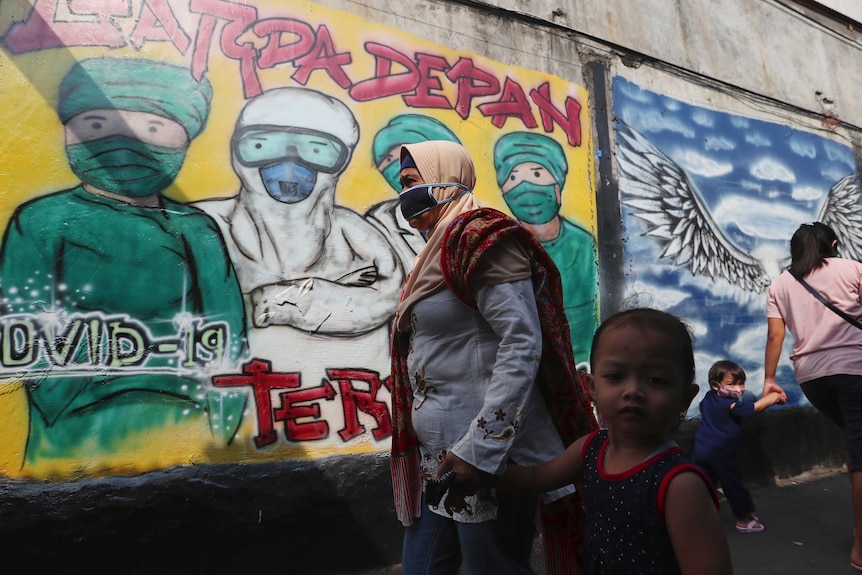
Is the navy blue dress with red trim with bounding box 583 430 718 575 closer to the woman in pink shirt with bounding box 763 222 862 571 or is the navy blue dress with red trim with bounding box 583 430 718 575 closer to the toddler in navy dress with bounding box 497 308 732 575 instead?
the toddler in navy dress with bounding box 497 308 732 575

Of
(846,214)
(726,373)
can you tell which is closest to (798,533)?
(726,373)

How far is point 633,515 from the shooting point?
4.31ft

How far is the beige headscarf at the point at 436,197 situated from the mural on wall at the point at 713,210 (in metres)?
2.98

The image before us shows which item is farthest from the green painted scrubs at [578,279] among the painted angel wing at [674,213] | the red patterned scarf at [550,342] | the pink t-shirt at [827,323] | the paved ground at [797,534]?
the red patterned scarf at [550,342]

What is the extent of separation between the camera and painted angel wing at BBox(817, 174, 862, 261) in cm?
619

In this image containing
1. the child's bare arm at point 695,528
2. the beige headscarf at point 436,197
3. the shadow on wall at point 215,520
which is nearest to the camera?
the child's bare arm at point 695,528

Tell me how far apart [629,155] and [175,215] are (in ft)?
10.8

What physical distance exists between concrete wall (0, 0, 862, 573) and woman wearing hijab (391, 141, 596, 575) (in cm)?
150

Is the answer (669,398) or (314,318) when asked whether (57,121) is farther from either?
(669,398)

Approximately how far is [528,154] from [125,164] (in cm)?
248

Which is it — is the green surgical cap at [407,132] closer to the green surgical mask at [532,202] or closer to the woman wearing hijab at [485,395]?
the green surgical mask at [532,202]

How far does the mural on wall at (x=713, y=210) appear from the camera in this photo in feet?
16.0

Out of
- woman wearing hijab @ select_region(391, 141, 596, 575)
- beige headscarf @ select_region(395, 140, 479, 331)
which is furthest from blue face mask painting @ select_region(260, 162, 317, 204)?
woman wearing hijab @ select_region(391, 141, 596, 575)

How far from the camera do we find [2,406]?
2.70 metres
